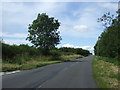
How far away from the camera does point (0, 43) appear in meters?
38.9

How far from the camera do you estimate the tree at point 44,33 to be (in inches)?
2468

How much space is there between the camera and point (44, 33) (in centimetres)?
6372

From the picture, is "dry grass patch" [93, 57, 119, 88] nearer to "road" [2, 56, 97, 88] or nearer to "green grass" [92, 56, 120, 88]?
"green grass" [92, 56, 120, 88]

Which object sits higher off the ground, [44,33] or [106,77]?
[44,33]

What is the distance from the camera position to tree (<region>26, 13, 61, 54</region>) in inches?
2468

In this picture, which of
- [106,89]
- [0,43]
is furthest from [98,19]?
[106,89]

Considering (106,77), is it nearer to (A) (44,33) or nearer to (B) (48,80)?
(B) (48,80)

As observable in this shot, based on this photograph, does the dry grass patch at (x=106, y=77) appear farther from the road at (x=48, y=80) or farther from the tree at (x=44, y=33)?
the tree at (x=44, y=33)

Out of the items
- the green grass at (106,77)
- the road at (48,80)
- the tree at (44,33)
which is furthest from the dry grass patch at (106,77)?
the tree at (44,33)

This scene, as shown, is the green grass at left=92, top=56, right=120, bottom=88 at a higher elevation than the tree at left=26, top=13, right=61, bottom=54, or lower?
lower

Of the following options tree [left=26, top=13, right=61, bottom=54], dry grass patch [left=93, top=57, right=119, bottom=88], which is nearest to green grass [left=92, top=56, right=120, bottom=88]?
dry grass patch [left=93, top=57, right=119, bottom=88]

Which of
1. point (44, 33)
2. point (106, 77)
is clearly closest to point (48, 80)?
point (106, 77)

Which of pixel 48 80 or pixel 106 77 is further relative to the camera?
pixel 106 77

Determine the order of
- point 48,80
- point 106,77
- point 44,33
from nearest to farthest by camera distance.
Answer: point 48,80
point 106,77
point 44,33
